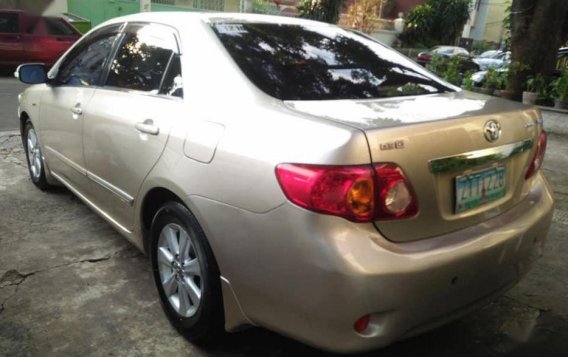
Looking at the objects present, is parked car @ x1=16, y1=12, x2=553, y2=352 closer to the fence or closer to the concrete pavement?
the concrete pavement

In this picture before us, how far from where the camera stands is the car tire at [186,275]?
2170 mm

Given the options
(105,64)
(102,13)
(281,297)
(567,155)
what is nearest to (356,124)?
(281,297)

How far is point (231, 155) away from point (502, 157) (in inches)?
42.7

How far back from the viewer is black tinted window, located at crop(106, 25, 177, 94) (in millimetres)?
2662

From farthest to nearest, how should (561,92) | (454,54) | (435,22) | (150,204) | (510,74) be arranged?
(435,22)
(454,54)
(510,74)
(561,92)
(150,204)

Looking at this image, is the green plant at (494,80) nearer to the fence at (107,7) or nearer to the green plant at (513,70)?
the green plant at (513,70)

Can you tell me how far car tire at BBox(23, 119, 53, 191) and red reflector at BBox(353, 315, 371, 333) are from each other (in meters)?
3.35

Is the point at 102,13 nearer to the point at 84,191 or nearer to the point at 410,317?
the point at 84,191

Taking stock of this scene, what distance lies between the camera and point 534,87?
786 centimetres

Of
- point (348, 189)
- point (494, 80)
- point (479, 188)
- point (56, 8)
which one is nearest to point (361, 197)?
point (348, 189)

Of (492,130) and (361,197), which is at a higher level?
(492,130)

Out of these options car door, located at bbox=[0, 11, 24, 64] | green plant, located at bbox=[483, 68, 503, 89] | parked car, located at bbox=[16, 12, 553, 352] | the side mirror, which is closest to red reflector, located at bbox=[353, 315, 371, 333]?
parked car, located at bbox=[16, 12, 553, 352]

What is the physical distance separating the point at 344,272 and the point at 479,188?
700 mm

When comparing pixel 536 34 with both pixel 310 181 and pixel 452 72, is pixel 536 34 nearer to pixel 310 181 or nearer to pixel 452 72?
pixel 452 72
